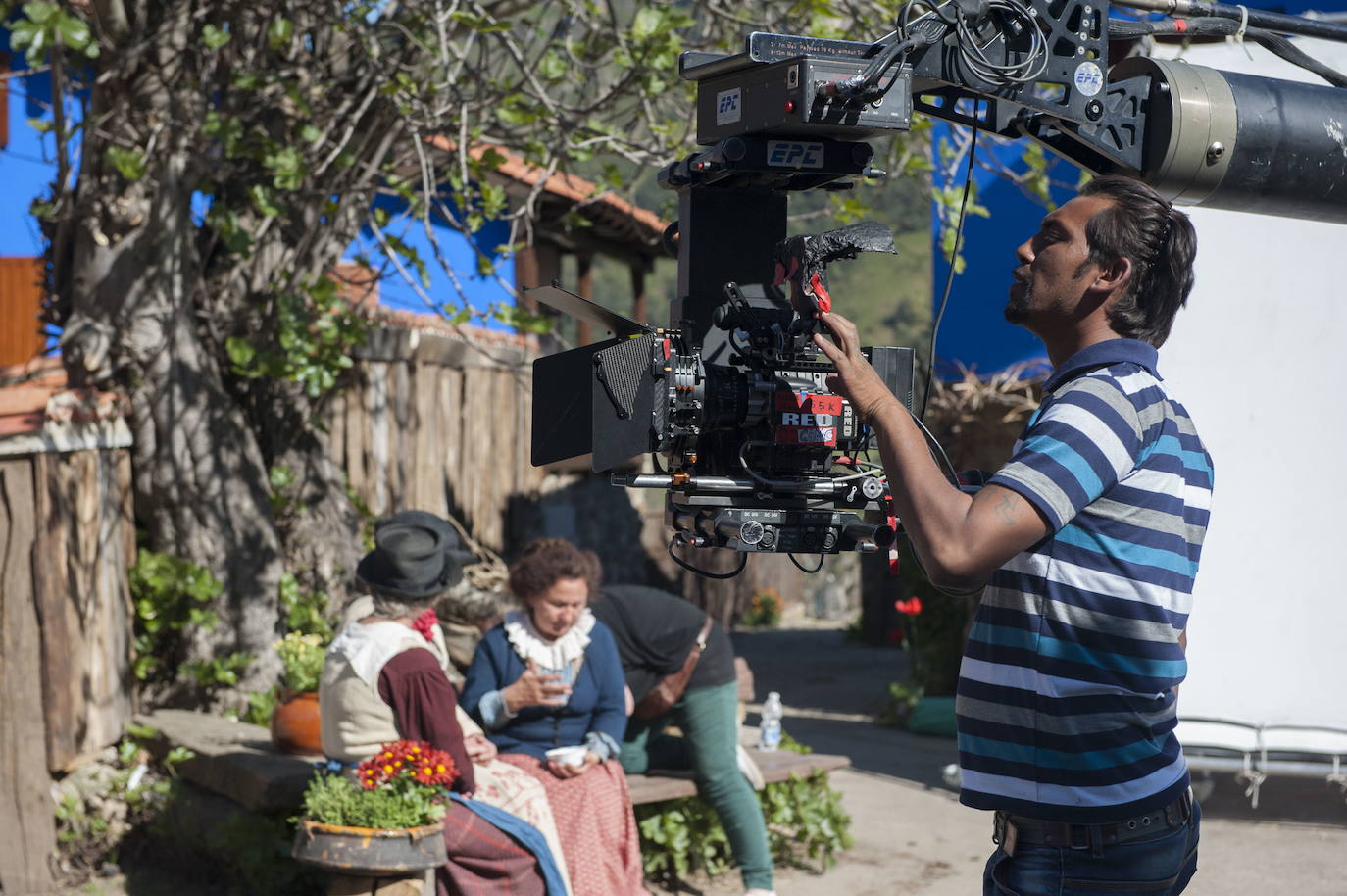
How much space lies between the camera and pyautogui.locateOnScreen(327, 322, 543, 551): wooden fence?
7637 mm

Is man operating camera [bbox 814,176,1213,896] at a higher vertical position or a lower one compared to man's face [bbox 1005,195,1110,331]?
lower

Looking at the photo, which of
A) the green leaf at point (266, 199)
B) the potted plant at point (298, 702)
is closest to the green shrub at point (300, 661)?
the potted plant at point (298, 702)

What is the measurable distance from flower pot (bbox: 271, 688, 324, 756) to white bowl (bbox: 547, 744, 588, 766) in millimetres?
1331

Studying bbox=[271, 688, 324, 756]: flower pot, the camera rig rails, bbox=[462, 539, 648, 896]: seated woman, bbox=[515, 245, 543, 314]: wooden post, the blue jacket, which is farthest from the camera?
bbox=[515, 245, 543, 314]: wooden post

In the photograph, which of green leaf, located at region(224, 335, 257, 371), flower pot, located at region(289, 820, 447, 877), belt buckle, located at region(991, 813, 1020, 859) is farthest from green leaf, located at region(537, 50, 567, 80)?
belt buckle, located at region(991, 813, 1020, 859)

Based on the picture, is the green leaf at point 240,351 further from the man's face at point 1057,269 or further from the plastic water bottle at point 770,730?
the man's face at point 1057,269

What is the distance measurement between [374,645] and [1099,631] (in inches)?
111

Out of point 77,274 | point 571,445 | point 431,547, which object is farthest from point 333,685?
point 77,274

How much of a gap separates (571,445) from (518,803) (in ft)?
7.47

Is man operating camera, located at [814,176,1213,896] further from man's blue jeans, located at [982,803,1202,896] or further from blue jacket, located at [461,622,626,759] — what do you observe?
blue jacket, located at [461,622,626,759]

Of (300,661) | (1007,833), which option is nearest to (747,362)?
(1007,833)

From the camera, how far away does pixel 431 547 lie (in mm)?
4625

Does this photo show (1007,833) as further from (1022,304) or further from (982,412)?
(982,412)

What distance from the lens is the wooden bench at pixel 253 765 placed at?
17.3 ft
